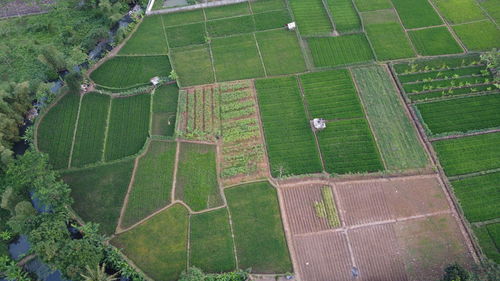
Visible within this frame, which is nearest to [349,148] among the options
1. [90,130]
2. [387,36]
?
[387,36]

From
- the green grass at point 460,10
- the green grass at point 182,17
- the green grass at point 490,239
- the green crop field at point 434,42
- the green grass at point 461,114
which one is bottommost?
the green grass at point 490,239

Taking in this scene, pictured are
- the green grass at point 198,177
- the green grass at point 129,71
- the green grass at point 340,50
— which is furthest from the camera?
the green grass at point 340,50

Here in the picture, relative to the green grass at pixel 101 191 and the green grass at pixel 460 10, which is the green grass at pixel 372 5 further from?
the green grass at pixel 101 191

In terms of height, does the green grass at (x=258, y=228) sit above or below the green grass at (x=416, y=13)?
below

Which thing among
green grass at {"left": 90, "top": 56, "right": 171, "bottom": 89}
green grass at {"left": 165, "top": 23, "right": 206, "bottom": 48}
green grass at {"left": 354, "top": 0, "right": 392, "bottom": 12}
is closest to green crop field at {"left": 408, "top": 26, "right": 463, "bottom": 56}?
green grass at {"left": 354, "top": 0, "right": 392, "bottom": 12}

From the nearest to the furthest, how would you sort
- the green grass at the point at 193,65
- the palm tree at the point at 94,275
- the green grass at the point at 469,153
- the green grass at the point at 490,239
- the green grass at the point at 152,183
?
the palm tree at the point at 94,275 → the green grass at the point at 490,239 → the green grass at the point at 152,183 → the green grass at the point at 469,153 → the green grass at the point at 193,65

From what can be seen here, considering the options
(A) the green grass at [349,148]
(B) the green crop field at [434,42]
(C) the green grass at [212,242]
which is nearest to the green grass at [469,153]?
(A) the green grass at [349,148]

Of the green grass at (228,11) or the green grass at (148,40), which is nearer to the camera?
the green grass at (148,40)

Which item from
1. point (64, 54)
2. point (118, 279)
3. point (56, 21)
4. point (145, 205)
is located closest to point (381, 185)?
point (145, 205)
